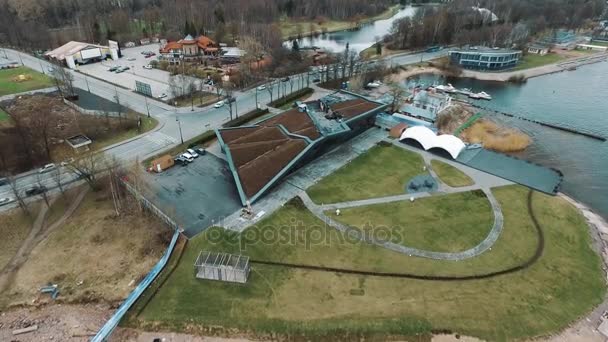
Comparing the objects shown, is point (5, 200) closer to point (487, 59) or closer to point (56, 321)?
point (56, 321)

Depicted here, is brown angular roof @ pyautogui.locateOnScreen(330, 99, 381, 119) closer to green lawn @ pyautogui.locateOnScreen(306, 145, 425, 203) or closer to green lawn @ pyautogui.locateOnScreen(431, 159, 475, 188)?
green lawn @ pyautogui.locateOnScreen(306, 145, 425, 203)

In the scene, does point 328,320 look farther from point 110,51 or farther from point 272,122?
point 110,51

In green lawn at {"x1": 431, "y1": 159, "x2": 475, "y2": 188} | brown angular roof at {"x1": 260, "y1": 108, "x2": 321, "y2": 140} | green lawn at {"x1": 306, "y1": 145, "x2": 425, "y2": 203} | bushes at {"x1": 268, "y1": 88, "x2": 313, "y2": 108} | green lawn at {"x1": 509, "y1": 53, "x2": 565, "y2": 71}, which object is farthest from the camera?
green lawn at {"x1": 509, "y1": 53, "x2": 565, "y2": 71}

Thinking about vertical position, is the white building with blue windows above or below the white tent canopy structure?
above

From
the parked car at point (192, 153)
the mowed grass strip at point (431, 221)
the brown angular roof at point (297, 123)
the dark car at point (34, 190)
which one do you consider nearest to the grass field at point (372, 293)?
the mowed grass strip at point (431, 221)

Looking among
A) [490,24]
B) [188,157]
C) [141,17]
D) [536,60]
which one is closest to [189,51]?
[141,17]

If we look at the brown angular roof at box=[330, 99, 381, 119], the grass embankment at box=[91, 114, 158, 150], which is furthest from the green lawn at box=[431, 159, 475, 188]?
the grass embankment at box=[91, 114, 158, 150]
